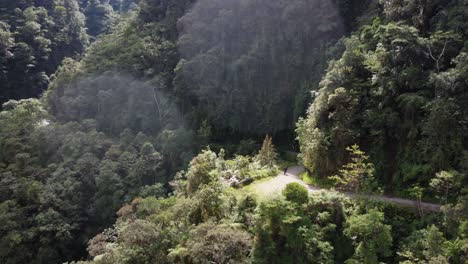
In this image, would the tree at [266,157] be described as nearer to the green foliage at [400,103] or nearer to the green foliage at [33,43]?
the green foliage at [400,103]

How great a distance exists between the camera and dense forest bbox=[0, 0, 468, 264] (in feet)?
50.0

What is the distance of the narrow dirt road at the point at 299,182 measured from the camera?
16188mm

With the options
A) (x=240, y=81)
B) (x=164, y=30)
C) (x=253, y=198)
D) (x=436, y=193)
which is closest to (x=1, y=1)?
(x=164, y=30)

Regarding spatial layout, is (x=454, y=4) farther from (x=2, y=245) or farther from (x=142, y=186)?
(x=2, y=245)

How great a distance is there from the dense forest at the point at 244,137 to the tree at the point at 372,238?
7 centimetres

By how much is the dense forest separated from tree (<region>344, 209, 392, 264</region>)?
0.07 m

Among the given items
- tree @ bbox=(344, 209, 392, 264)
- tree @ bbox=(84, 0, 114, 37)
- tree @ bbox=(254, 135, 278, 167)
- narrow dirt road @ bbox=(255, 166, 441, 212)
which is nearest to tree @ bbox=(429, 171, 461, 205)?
narrow dirt road @ bbox=(255, 166, 441, 212)

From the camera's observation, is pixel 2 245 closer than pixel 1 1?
Yes

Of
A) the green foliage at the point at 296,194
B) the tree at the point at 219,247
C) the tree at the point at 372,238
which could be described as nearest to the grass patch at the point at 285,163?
the green foliage at the point at 296,194

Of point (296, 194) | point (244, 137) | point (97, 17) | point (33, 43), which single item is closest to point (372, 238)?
point (296, 194)

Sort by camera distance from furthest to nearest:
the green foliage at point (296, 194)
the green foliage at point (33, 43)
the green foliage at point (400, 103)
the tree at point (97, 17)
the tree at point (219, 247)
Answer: the tree at point (97, 17)
the green foliage at point (33, 43)
the green foliage at point (400, 103)
the green foliage at point (296, 194)
the tree at point (219, 247)

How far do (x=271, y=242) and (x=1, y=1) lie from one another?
5922 cm

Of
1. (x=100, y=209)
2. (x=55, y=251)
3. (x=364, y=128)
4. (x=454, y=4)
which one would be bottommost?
(x=55, y=251)

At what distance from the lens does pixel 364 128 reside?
19500mm
